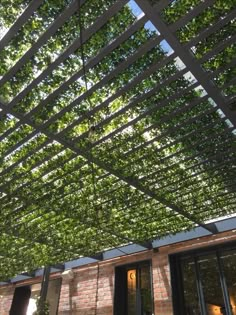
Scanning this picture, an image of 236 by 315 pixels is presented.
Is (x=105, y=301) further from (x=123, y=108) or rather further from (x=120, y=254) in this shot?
(x=123, y=108)

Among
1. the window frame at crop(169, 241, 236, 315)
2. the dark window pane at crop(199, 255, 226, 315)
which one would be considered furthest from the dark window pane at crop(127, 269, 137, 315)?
the dark window pane at crop(199, 255, 226, 315)

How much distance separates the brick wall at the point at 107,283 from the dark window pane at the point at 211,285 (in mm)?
318

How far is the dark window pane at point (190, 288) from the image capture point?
5.65 metres

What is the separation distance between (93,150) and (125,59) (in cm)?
139

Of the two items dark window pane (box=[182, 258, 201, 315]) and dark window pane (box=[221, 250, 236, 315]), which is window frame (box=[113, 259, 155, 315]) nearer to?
dark window pane (box=[182, 258, 201, 315])

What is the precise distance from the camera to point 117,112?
3.22 meters

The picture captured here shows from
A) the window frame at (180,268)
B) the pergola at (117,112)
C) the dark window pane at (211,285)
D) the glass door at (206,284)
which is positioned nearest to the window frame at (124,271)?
the window frame at (180,268)

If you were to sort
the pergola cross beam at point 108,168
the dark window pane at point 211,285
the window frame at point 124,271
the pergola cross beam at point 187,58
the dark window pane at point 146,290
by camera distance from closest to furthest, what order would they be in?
the pergola cross beam at point 187,58 → the pergola cross beam at point 108,168 → the dark window pane at point 211,285 → the dark window pane at point 146,290 → the window frame at point 124,271

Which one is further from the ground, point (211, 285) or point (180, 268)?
point (180, 268)

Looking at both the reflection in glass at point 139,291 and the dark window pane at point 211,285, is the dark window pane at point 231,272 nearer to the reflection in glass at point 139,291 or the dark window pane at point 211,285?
the dark window pane at point 211,285

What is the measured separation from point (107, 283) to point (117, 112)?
5.15 meters

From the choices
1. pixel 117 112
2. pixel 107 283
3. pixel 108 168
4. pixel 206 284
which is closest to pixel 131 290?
pixel 107 283

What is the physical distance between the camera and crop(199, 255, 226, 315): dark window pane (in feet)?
17.7

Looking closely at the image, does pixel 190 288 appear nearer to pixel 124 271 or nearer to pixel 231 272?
pixel 231 272
